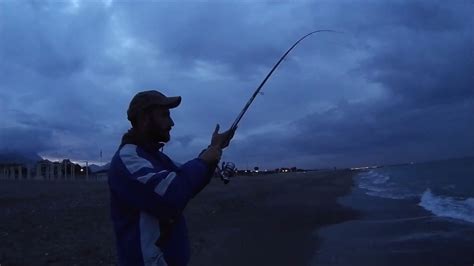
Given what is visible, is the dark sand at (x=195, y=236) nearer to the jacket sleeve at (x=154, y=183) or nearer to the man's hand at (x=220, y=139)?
the man's hand at (x=220, y=139)

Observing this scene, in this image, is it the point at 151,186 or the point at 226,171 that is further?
the point at 226,171

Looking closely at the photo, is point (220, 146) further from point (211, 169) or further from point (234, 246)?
point (234, 246)

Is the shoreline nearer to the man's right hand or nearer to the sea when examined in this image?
the sea

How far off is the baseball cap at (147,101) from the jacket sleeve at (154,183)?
0.65 ft

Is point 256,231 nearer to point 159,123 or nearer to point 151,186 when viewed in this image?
point 159,123

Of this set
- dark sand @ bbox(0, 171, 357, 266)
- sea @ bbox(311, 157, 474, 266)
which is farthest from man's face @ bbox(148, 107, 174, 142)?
sea @ bbox(311, 157, 474, 266)

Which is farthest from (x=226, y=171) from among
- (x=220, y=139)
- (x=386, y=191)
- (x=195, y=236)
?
(x=386, y=191)

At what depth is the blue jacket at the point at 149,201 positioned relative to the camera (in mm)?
2242

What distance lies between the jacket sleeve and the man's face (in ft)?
0.47

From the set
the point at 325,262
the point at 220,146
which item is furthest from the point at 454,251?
the point at 220,146

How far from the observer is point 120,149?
2434 millimetres

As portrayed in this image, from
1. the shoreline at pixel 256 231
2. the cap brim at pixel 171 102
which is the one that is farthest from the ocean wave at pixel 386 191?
the cap brim at pixel 171 102

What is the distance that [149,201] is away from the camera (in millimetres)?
2242

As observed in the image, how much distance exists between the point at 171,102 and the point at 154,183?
1.47 ft
